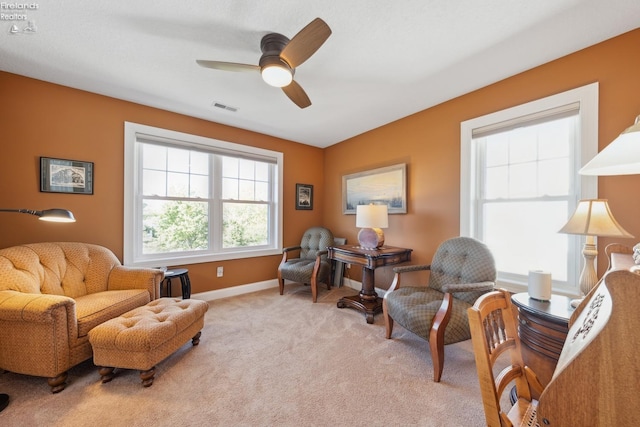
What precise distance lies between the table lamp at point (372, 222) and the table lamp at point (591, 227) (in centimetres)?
163

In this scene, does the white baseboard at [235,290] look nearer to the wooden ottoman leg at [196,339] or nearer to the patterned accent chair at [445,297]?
the wooden ottoman leg at [196,339]

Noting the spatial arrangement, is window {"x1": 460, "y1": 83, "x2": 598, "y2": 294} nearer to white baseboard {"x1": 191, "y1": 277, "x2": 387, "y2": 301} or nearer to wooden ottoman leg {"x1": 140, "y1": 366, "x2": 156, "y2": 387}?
white baseboard {"x1": 191, "y1": 277, "x2": 387, "y2": 301}

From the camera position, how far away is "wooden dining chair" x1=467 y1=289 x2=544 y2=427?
75 cm

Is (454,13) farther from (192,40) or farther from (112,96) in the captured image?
(112,96)

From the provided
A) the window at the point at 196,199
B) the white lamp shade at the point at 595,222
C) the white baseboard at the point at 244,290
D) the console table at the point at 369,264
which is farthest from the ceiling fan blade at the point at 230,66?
the white baseboard at the point at 244,290

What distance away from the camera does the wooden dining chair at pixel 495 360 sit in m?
0.75

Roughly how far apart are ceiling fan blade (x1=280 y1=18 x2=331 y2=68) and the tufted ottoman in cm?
211

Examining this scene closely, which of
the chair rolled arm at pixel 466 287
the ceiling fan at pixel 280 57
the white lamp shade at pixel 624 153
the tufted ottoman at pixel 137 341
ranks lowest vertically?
the tufted ottoman at pixel 137 341

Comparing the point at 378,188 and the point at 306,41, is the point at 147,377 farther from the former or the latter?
the point at 378,188

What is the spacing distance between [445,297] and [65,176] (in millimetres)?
3774

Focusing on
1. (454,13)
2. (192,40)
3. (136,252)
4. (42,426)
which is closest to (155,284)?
(136,252)

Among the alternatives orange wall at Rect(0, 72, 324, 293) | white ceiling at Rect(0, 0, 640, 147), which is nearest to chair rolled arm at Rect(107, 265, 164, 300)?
orange wall at Rect(0, 72, 324, 293)

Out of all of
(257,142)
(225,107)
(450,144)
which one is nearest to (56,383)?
(225,107)

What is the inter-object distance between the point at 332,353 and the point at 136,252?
254 centimetres
